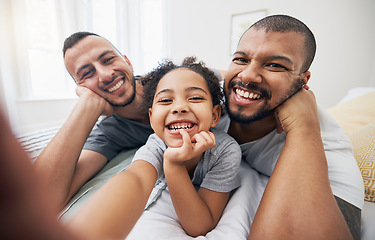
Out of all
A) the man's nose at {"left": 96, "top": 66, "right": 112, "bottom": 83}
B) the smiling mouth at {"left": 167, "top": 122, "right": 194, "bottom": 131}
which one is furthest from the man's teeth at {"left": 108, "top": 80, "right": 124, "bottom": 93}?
the smiling mouth at {"left": 167, "top": 122, "right": 194, "bottom": 131}

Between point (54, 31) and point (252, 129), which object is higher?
point (54, 31)

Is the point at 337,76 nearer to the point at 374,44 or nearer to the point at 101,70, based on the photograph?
the point at 374,44

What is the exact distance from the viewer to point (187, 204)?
0.56m

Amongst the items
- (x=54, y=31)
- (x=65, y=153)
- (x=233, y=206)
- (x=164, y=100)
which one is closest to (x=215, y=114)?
(x=164, y=100)

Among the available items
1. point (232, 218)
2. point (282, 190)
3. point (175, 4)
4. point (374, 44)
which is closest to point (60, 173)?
point (232, 218)

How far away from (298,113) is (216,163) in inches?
13.9

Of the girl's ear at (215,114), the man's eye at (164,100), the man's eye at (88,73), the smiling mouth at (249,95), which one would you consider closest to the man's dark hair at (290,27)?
the smiling mouth at (249,95)

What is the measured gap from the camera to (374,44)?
188 cm

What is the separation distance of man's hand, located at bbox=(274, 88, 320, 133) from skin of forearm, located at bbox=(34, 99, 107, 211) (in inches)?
32.1

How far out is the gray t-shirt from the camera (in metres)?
0.67

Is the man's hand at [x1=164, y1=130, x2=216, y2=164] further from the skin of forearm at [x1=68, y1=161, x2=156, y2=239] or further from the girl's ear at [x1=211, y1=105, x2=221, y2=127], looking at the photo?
the girl's ear at [x1=211, y1=105, x2=221, y2=127]

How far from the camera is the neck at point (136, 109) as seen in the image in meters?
1.04

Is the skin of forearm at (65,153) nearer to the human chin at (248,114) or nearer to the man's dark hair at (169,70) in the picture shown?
the man's dark hair at (169,70)

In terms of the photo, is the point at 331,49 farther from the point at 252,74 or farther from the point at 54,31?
the point at 54,31
